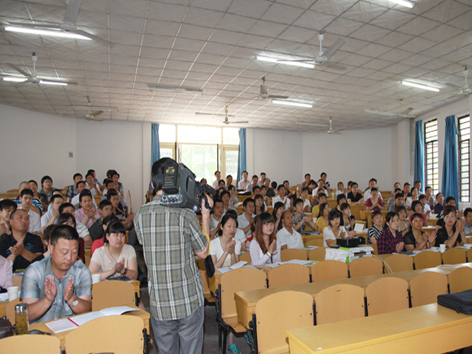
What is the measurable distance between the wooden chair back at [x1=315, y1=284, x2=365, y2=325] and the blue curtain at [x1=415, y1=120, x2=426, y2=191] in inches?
434

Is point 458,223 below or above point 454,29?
below

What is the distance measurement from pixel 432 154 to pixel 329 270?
1037 cm

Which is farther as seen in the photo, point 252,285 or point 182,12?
point 182,12

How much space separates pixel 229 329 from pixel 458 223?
4.18 m

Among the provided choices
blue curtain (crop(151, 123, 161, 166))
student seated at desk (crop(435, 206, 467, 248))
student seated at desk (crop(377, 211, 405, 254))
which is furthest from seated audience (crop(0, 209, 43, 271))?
blue curtain (crop(151, 123, 161, 166))

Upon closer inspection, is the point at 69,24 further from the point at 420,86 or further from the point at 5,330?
the point at 420,86

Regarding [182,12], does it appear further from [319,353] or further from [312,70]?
[319,353]

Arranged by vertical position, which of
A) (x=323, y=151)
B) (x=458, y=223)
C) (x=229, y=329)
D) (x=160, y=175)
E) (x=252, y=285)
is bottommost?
(x=229, y=329)

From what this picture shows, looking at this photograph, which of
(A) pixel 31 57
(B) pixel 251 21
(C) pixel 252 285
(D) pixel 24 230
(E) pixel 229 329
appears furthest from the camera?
(A) pixel 31 57

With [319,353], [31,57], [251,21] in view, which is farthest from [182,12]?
[319,353]

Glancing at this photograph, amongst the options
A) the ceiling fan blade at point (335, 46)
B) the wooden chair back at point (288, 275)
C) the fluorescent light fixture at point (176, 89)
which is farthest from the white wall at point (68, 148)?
the wooden chair back at point (288, 275)

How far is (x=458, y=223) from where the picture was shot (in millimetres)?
5117

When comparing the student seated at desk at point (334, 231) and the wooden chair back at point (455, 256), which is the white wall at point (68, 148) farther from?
the wooden chair back at point (455, 256)

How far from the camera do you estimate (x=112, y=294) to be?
111 inches
